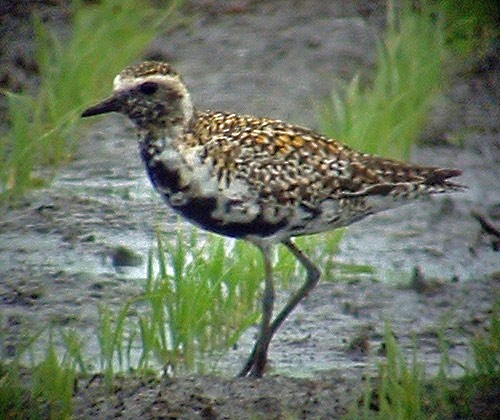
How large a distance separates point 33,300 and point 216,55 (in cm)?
435

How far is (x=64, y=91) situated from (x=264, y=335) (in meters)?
3.14

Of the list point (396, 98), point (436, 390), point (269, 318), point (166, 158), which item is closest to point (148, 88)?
point (166, 158)

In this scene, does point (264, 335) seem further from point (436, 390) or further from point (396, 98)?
point (396, 98)

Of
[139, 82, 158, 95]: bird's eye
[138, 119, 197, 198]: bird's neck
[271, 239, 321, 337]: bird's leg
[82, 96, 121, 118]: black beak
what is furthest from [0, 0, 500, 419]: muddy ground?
[139, 82, 158, 95]: bird's eye

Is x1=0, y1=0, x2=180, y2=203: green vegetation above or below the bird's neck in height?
above

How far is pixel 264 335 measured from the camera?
7.36 m

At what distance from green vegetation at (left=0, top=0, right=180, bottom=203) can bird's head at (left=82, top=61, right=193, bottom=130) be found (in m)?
1.51

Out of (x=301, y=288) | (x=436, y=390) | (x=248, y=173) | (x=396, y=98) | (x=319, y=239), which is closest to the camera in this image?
(x=436, y=390)

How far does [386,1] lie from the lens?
13367 mm

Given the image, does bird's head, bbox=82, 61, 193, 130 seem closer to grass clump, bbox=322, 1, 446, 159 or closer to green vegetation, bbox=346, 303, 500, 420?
green vegetation, bbox=346, 303, 500, 420

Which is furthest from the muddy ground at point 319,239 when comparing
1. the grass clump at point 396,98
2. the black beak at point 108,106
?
the black beak at point 108,106

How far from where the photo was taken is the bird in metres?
7.15

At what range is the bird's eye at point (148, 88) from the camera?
7.29 m

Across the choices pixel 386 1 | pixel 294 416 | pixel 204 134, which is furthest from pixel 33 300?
pixel 386 1
